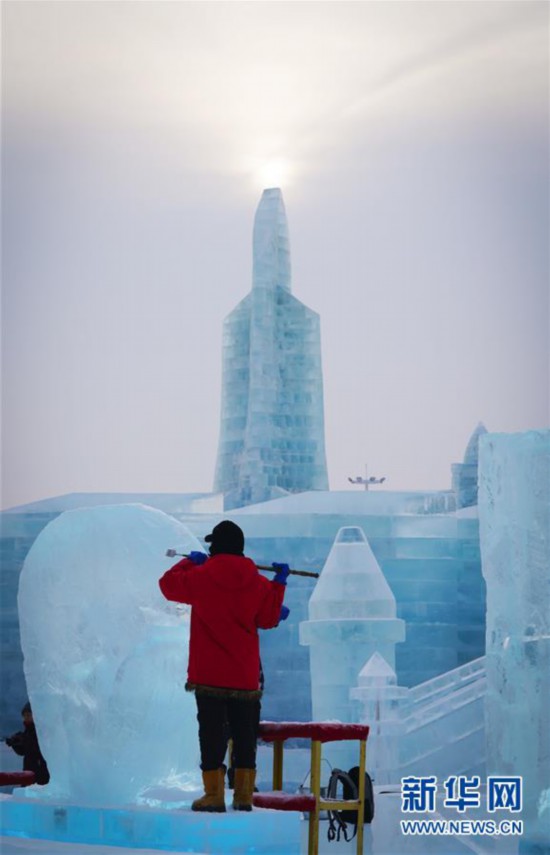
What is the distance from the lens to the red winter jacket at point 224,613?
456 centimetres

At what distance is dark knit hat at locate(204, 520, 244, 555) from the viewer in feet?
15.3

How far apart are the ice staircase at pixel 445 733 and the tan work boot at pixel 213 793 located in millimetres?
6622

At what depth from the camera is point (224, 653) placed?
15.0 feet

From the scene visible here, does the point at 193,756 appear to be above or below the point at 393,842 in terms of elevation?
above

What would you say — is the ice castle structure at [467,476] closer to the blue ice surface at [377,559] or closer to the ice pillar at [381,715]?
the blue ice surface at [377,559]

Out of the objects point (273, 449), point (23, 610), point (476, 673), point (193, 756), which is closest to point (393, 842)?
point (193, 756)

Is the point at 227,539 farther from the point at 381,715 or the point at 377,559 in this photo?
the point at 377,559

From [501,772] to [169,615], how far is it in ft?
10.3

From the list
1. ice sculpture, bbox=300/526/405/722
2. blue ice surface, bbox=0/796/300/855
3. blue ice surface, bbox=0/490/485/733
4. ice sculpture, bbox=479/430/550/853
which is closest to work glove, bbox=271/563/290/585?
blue ice surface, bbox=0/796/300/855

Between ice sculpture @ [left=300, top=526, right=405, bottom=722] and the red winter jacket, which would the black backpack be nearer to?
the red winter jacket

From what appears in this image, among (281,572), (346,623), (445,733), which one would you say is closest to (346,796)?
(281,572)

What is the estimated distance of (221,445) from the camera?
A: 12.5 metres

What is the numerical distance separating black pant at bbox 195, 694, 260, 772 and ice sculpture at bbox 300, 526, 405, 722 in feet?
20.2

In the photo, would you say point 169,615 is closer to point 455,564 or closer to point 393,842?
point 393,842
